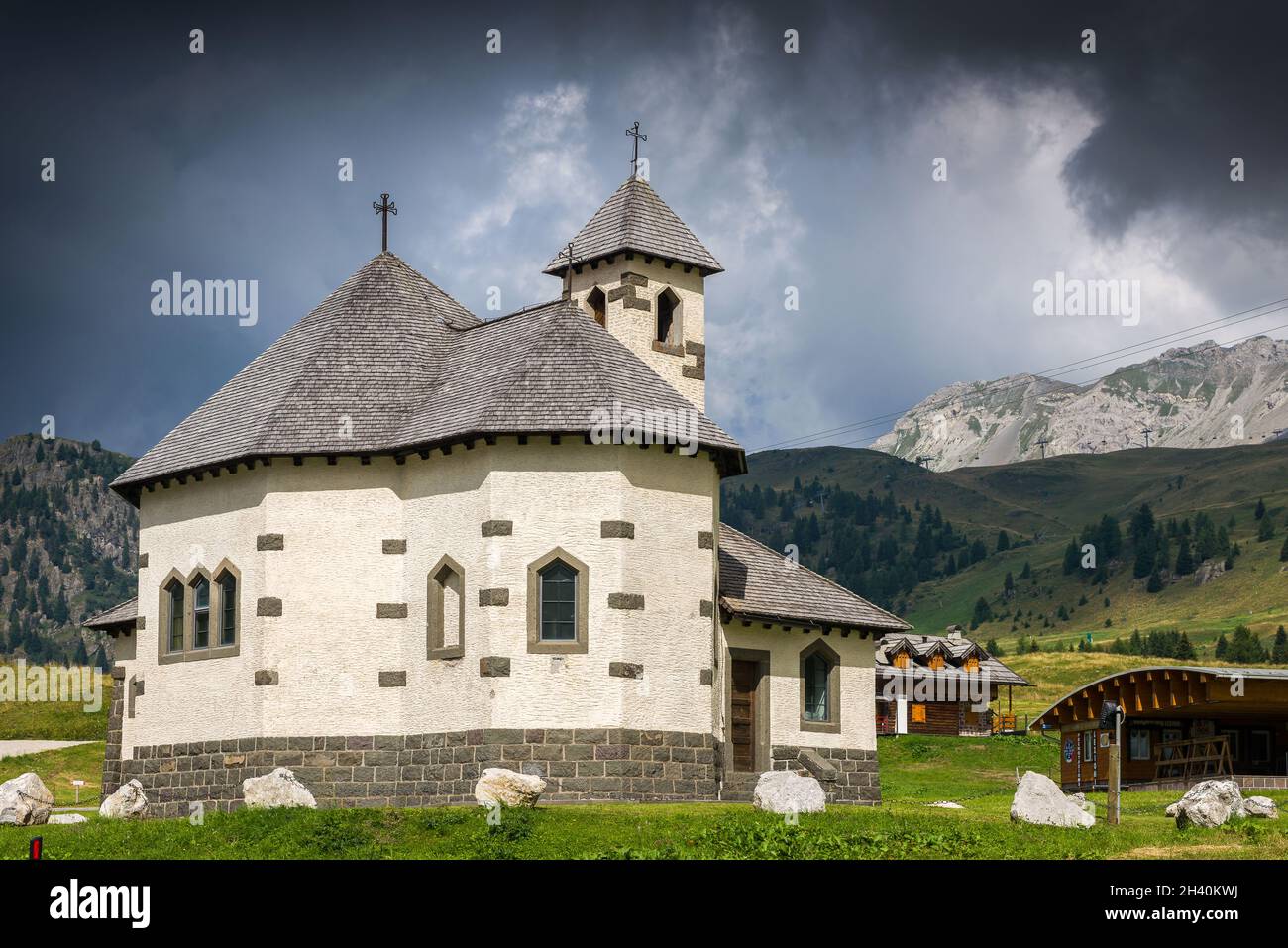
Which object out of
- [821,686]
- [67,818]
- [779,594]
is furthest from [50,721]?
[821,686]

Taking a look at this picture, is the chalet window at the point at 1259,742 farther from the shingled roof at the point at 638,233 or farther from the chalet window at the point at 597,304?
the chalet window at the point at 597,304

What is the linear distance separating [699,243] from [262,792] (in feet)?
74.1

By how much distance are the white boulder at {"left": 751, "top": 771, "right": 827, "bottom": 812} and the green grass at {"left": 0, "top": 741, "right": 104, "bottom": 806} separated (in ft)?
87.1

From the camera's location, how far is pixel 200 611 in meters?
37.5

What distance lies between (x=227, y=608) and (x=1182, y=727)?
3201cm

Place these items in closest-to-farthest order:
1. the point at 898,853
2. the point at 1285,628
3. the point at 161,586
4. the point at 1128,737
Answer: the point at 898,853
the point at 161,586
the point at 1128,737
the point at 1285,628

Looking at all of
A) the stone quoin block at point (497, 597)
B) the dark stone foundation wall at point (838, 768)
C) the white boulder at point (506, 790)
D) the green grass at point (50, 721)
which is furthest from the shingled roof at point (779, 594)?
the green grass at point (50, 721)

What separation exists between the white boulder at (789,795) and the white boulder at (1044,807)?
346 cm

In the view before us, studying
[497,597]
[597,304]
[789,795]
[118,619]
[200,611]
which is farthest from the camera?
[597,304]

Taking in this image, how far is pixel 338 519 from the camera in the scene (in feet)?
117

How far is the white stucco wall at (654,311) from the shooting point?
1695 inches

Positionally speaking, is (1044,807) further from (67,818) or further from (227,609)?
(67,818)
